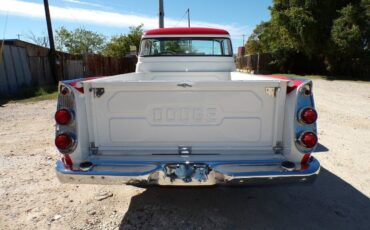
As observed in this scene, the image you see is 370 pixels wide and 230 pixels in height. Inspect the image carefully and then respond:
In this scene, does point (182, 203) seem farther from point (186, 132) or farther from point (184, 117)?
point (184, 117)

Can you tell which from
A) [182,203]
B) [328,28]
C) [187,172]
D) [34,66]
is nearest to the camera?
[187,172]

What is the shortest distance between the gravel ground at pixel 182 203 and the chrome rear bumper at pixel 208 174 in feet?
1.00

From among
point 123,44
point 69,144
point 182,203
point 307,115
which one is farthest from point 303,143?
point 123,44

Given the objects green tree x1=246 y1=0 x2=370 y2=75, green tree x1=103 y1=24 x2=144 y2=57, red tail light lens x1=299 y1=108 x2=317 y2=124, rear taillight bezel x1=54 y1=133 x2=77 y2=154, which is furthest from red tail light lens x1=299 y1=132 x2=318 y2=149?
green tree x1=103 y1=24 x2=144 y2=57

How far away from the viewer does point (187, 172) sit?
2811 millimetres

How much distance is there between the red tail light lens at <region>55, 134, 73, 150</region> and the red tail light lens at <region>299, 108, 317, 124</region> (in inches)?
81.2

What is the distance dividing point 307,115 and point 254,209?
50.1 inches

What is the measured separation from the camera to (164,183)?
286 centimetres

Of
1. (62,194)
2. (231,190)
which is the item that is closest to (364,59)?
(231,190)

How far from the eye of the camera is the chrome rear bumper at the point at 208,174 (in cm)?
280

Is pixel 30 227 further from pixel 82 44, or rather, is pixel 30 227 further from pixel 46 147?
pixel 82 44

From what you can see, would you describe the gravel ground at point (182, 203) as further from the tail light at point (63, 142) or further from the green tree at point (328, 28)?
the green tree at point (328, 28)

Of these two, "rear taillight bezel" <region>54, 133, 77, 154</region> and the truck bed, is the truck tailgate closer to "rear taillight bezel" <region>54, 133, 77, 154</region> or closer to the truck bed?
the truck bed

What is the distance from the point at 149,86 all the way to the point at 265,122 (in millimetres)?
1109
